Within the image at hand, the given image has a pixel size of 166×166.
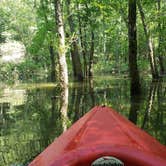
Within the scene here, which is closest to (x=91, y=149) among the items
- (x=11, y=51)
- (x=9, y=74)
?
(x=9, y=74)

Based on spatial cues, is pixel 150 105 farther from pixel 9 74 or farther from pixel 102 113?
pixel 9 74

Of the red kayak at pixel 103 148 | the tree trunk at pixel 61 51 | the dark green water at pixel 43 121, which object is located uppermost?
the tree trunk at pixel 61 51

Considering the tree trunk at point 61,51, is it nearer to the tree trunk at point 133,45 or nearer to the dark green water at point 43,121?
the dark green water at point 43,121

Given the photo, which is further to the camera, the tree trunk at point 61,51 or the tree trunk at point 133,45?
the tree trunk at point 61,51

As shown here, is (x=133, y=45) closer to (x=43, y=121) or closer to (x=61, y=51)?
(x=61, y=51)

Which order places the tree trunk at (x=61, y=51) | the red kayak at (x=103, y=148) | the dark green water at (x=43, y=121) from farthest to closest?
1. the tree trunk at (x=61, y=51)
2. the dark green water at (x=43, y=121)
3. the red kayak at (x=103, y=148)

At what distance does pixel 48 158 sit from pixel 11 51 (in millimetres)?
62988

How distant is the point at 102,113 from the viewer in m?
5.23

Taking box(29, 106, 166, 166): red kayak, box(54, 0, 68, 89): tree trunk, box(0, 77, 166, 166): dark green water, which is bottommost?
box(0, 77, 166, 166): dark green water

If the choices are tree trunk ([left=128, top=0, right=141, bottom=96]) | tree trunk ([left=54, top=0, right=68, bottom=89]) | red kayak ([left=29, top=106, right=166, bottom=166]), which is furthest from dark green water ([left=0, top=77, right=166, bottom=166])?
red kayak ([left=29, top=106, right=166, bottom=166])

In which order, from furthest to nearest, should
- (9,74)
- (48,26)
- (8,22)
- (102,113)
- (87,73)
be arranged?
(8,22) → (9,74) → (87,73) → (48,26) → (102,113)

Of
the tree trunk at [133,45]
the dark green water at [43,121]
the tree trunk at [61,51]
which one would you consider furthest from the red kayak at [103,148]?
the tree trunk at [61,51]

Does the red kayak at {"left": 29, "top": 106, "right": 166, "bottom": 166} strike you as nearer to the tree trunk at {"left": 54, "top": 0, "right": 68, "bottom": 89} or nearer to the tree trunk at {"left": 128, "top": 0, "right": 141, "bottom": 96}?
the tree trunk at {"left": 128, "top": 0, "right": 141, "bottom": 96}

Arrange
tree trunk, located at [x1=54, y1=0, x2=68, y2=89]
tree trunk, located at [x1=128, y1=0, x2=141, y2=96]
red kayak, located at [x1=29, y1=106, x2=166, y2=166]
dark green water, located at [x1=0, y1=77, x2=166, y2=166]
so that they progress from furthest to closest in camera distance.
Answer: tree trunk, located at [x1=54, y1=0, x2=68, y2=89] → tree trunk, located at [x1=128, y1=0, x2=141, y2=96] → dark green water, located at [x1=0, y1=77, x2=166, y2=166] → red kayak, located at [x1=29, y1=106, x2=166, y2=166]
